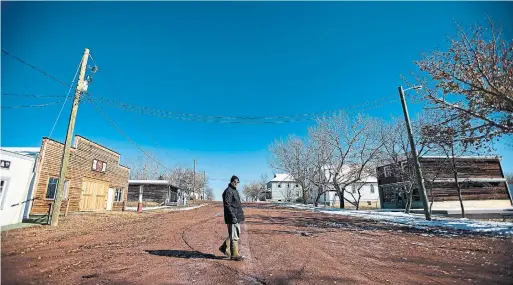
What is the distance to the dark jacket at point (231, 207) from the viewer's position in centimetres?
628

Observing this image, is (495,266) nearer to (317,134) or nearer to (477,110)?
(477,110)

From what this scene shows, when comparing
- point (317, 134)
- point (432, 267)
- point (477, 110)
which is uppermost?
point (317, 134)

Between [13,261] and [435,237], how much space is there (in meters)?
A: 12.5

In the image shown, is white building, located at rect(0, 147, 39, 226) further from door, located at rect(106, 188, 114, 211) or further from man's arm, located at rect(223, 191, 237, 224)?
man's arm, located at rect(223, 191, 237, 224)

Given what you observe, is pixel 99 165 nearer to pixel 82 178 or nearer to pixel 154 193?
pixel 82 178

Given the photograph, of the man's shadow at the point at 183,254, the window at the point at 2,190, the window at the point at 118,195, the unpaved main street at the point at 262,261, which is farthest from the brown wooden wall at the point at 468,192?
the window at the point at 2,190

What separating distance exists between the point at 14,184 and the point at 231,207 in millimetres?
13819

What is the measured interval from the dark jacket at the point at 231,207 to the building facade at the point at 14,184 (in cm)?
1259

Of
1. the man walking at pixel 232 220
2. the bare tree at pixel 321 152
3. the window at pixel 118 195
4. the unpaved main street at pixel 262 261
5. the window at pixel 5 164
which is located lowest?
the unpaved main street at pixel 262 261

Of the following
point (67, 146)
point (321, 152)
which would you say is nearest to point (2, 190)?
point (67, 146)

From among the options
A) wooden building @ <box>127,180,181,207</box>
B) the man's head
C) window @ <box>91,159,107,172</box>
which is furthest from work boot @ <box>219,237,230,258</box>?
wooden building @ <box>127,180,181,207</box>

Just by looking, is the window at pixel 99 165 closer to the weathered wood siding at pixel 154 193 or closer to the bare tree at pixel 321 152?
the weathered wood siding at pixel 154 193

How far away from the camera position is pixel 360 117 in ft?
100

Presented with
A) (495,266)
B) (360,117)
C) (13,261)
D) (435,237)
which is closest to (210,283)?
(13,261)
